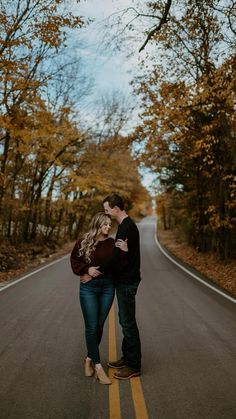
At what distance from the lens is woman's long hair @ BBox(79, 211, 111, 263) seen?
4.80 metres

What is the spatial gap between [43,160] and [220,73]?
15146mm

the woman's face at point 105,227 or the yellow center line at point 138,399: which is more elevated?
the woman's face at point 105,227

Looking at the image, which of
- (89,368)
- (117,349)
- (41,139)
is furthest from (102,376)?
(41,139)

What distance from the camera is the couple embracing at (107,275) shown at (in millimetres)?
4809

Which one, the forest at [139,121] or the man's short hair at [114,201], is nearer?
the man's short hair at [114,201]

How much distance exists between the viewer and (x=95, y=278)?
16.0 ft

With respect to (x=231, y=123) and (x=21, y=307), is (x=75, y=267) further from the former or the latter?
(x=231, y=123)

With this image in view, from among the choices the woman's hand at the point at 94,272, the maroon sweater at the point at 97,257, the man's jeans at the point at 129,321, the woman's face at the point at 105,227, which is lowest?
the man's jeans at the point at 129,321

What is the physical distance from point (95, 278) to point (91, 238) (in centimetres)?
50

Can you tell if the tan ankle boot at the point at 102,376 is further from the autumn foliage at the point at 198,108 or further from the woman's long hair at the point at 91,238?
the autumn foliage at the point at 198,108

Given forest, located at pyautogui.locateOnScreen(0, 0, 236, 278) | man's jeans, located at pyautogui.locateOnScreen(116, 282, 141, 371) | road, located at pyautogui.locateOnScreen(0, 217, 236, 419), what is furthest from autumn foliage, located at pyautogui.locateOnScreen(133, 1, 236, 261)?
man's jeans, located at pyautogui.locateOnScreen(116, 282, 141, 371)

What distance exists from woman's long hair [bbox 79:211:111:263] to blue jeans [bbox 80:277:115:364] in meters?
0.35

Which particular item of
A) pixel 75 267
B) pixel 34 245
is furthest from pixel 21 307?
pixel 34 245

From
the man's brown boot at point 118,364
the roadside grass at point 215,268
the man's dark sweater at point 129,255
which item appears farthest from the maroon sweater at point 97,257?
the roadside grass at point 215,268
